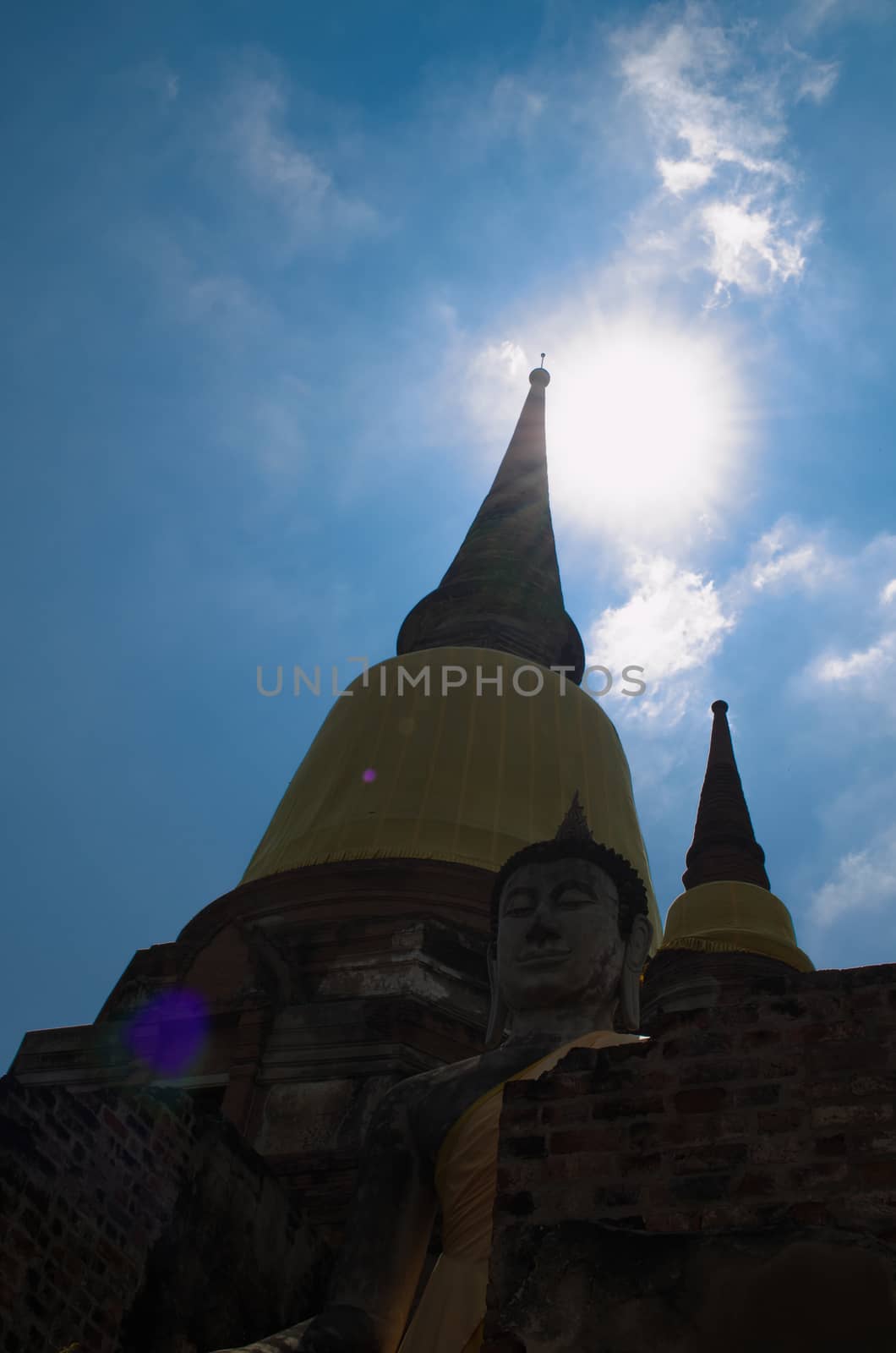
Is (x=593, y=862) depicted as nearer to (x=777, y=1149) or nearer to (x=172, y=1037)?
(x=777, y=1149)

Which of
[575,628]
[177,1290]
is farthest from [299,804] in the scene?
[177,1290]

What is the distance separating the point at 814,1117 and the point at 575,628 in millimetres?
16622

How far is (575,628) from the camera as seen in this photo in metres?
19.6

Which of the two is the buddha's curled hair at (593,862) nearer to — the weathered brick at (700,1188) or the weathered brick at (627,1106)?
the weathered brick at (627,1106)

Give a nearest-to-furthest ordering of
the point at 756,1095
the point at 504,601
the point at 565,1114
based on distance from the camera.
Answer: the point at 756,1095, the point at 565,1114, the point at 504,601

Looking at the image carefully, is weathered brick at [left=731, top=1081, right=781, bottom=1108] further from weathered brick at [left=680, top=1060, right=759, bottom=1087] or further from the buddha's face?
the buddha's face

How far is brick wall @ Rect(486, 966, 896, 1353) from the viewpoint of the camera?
297cm

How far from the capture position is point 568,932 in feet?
19.0

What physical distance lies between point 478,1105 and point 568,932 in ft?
3.76

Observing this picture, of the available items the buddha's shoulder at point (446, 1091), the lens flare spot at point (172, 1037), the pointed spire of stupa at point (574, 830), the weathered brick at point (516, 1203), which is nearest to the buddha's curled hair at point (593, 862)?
the pointed spire of stupa at point (574, 830)

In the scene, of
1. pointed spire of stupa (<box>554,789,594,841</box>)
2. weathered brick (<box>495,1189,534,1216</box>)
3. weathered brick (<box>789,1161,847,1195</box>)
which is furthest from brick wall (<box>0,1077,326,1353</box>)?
weathered brick (<box>789,1161,847,1195</box>)

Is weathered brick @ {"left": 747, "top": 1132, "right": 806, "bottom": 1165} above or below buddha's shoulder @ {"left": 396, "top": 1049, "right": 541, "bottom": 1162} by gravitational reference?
below

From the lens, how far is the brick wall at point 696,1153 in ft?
9.75

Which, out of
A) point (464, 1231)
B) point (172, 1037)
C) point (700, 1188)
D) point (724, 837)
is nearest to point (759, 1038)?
point (700, 1188)
